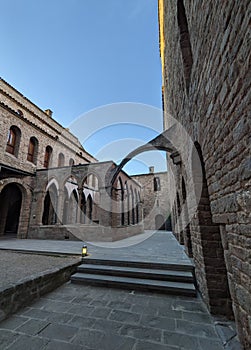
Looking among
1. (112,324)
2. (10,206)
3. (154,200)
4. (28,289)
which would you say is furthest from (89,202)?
(112,324)

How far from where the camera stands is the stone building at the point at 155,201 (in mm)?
17059

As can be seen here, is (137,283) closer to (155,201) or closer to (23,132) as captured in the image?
(23,132)

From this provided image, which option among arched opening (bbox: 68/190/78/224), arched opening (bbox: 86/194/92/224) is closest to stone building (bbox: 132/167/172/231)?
arched opening (bbox: 86/194/92/224)

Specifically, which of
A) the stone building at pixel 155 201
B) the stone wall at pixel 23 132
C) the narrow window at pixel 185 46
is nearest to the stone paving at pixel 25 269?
the narrow window at pixel 185 46

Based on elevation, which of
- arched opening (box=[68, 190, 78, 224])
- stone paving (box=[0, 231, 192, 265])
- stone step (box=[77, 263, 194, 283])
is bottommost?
stone step (box=[77, 263, 194, 283])

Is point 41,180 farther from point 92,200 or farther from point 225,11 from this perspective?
point 225,11

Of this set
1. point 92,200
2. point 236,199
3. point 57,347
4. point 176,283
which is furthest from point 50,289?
point 92,200

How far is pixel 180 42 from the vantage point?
3.38 m

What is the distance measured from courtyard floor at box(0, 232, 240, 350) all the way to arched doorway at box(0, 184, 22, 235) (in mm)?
9860

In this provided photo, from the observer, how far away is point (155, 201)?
17875mm

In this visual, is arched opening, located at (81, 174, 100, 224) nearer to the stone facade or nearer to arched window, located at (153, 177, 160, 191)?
arched window, located at (153, 177, 160, 191)

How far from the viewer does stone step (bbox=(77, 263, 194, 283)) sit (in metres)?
3.14

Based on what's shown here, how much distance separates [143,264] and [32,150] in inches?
406

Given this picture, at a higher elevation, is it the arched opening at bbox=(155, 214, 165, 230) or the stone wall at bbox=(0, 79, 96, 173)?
the stone wall at bbox=(0, 79, 96, 173)
